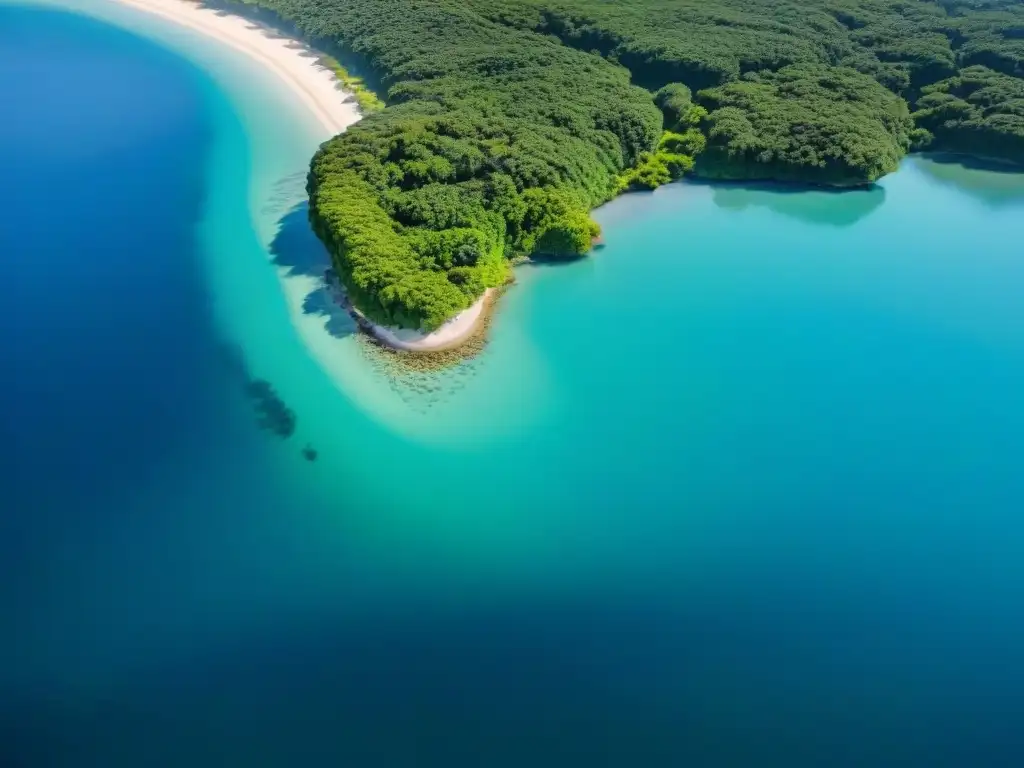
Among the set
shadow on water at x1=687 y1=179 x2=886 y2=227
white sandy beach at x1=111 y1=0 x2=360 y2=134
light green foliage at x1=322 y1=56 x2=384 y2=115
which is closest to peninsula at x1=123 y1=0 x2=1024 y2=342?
shadow on water at x1=687 y1=179 x2=886 y2=227

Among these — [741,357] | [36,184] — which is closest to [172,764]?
[741,357]

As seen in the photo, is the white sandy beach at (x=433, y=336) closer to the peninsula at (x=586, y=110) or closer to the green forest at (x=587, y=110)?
the peninsula at (x=586, y=110)

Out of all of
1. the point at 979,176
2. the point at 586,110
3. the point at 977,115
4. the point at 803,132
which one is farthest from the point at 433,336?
the point at 977,115

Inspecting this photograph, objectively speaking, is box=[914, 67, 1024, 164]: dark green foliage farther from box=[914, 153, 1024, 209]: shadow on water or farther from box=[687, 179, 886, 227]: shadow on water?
box=[687, 179, 886, 227]: shadow on water

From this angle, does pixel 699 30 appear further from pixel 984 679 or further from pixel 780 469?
pixel 984 679

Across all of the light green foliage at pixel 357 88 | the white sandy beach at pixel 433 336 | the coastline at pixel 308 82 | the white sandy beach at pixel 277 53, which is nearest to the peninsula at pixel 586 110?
the white sandy beach at pixel 433 336

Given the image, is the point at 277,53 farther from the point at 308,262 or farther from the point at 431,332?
the point at 431,332
